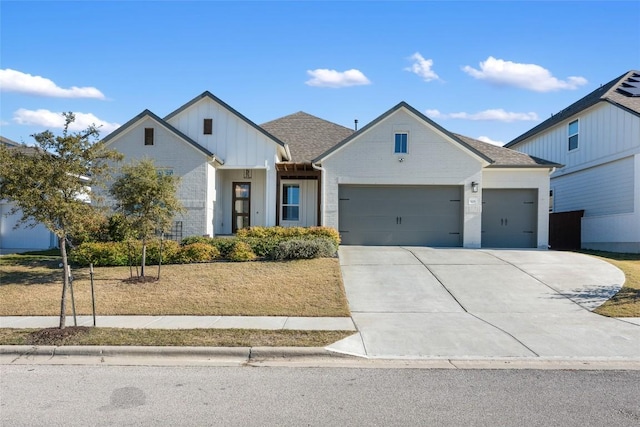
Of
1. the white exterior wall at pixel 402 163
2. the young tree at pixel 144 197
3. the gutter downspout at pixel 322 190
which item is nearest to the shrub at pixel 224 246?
the young tree at pixel 144 197

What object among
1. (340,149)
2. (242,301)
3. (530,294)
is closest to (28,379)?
(242,301)

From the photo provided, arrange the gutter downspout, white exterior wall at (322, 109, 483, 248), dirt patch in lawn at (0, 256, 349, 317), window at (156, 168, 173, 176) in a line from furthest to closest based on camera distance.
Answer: the gutter downspout → white exterior wall at (322, 109, 483, 248) → window at (156, 168, 173, 176) → dirt patch in lawn at (0, 256, 349, 317)

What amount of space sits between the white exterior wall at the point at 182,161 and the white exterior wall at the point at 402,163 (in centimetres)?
451

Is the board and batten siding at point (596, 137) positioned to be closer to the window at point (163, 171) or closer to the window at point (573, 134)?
the window at point (573, 134)

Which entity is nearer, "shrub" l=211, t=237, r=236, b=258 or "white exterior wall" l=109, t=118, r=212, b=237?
"shrub" l=211, t=237, r=236, b=258

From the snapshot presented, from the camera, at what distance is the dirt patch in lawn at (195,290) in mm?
10195

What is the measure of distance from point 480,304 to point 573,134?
1608 cm

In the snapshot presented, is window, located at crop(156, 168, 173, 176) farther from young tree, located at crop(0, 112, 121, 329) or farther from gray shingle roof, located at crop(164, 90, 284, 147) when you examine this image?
young tree, located at crop(0, 112, 121, 329)

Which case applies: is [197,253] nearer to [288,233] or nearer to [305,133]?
[288,233]

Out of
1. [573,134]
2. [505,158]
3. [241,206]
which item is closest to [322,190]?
[241,206]

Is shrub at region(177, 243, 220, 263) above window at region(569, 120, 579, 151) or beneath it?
beneath

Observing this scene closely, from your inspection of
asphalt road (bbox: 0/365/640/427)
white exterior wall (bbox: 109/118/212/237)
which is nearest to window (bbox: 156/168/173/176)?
white exterior wall (bbox: 109/118/212/237)

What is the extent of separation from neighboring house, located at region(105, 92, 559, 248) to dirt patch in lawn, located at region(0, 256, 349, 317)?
4.58m

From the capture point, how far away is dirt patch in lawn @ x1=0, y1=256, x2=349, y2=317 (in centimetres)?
1020
